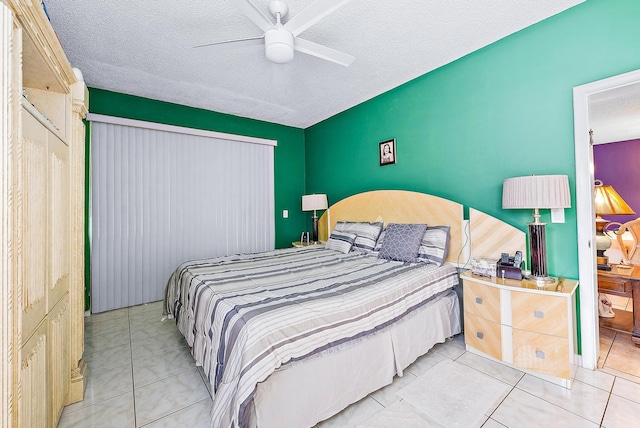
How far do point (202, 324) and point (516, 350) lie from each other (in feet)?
7.43

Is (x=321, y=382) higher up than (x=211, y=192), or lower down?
lower down

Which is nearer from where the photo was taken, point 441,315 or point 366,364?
point 366,364

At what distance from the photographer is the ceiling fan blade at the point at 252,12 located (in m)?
1.51

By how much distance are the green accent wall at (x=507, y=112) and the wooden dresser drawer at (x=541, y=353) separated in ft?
2.03

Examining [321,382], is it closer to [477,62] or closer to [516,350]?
[516,350]

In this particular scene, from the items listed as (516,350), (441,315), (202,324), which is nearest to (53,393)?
(202,324)

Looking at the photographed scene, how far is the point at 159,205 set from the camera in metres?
3.79

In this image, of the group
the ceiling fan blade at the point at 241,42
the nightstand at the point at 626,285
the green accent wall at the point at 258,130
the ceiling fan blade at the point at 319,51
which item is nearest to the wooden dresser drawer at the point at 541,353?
the nightstand at the point at 626,285

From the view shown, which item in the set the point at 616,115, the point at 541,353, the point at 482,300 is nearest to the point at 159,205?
the point at 482,300

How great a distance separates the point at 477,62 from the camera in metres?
2.68

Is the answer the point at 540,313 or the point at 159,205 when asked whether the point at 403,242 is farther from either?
the point at 159,205

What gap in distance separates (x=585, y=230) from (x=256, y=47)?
10.2 ft

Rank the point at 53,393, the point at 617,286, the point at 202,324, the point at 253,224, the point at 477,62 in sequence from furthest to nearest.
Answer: the point at 253,224 < the point at 477,62 < the point at 617,286 < the point at 202,324 < the point at 53,393

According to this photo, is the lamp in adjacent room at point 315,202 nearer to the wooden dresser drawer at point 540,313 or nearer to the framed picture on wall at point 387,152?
the framed picture on wall at point 387,152
